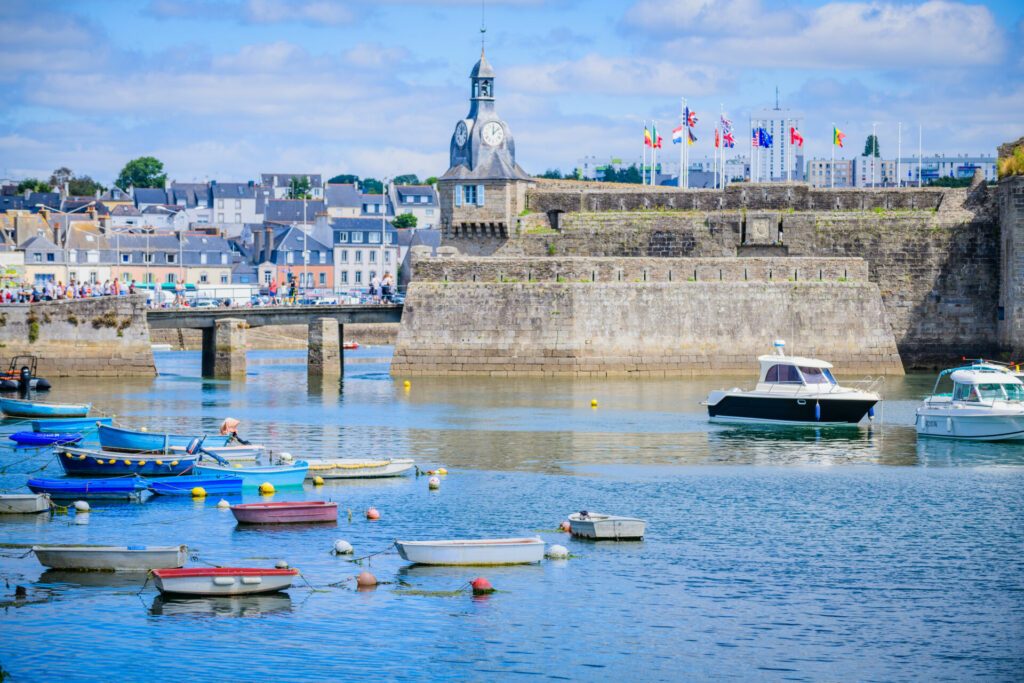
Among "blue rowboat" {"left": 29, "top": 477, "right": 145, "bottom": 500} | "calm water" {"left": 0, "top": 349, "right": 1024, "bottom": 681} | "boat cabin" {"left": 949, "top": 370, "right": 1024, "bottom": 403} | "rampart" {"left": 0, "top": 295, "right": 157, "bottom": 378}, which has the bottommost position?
"calm water" {"left": 0, "top": 349, "right": 1024, "bottom": 681}

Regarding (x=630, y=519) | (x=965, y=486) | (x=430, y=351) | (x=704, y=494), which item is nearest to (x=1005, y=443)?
(x=965, y=486)

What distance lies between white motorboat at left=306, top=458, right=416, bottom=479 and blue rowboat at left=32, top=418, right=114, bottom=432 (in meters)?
9.82

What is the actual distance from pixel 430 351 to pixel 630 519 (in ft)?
103

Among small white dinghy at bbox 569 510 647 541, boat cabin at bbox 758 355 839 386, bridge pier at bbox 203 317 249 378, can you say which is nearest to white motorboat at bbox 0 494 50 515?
small white dinghy at bbox 569 510 647 541

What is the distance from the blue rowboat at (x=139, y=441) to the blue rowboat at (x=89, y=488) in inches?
A: 105

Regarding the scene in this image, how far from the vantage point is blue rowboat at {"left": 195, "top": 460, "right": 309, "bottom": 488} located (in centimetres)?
3372

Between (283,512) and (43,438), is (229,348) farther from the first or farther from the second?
(283,512)

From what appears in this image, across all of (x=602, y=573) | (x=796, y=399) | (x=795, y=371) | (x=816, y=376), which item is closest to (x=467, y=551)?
(x=602, y=573)

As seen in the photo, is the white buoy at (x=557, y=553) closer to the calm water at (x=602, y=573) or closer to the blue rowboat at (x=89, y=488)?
the calm water at (x=602, y=573)

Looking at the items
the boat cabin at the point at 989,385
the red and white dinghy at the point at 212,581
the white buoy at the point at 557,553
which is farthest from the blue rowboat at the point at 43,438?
the boat cabin at the point at 989,385

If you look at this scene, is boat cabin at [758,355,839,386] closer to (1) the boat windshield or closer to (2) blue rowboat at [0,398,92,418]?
(1) the boat windshield

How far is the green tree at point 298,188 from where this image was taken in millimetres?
156075

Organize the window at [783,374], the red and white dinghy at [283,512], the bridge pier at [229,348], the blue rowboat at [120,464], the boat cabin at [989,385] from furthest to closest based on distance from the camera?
1. the bridge pier at [229,348]
2. the window at [783,374]
3. the boat cabin at [989,385]
4. the blue rowboat at [120,464]
5. the red and white dinghy at [283,512]

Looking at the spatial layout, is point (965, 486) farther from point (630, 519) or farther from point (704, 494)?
point (630, 519)
